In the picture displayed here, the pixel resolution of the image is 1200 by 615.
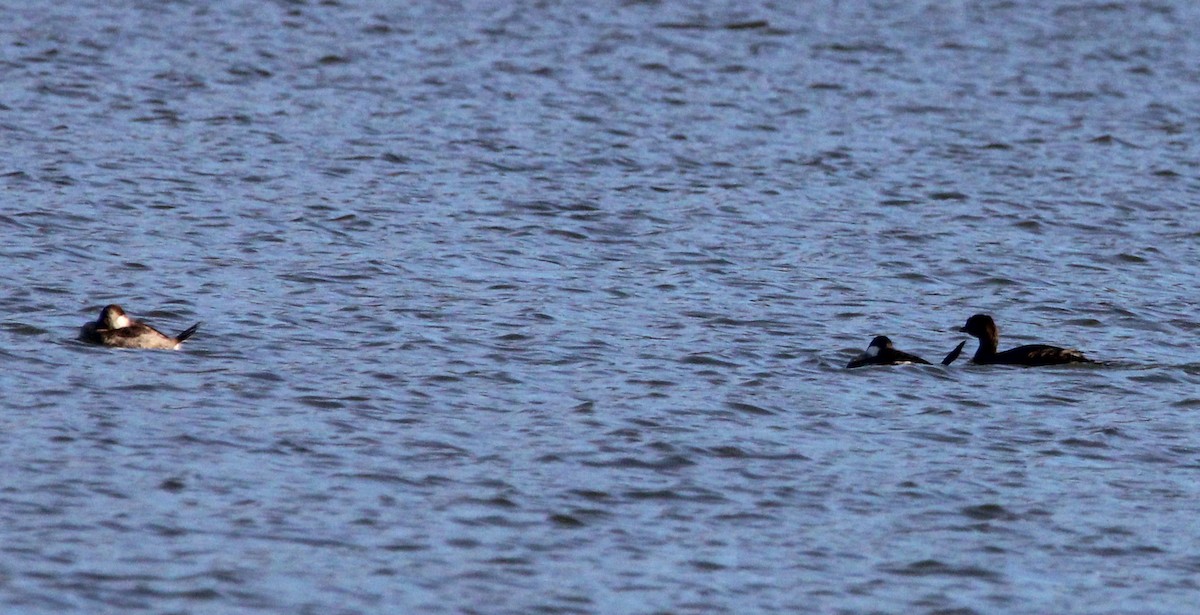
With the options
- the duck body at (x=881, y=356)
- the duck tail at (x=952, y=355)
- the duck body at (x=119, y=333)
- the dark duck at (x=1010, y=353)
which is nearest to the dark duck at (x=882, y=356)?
the duck body at (x=881, y=356)

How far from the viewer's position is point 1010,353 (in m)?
14.4

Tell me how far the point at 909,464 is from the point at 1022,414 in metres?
1.76

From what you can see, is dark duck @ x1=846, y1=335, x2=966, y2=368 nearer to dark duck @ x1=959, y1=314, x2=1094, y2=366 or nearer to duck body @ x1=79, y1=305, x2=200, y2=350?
dark duck @ x1=959, y1=314, x2=1094, y2=366

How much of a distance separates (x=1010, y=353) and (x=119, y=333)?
6.41m

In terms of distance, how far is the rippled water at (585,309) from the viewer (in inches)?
376

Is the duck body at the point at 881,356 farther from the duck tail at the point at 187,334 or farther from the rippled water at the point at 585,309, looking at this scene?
the duck tail at the point at 187,334

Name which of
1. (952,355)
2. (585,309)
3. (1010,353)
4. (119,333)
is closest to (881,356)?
(952,355)

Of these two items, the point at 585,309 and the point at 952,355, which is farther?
the point at 585,309

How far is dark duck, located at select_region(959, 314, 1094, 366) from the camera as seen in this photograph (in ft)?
46.2

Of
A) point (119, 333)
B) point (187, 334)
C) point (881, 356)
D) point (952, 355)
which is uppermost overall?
point (119, 333)

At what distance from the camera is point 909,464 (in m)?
11.4

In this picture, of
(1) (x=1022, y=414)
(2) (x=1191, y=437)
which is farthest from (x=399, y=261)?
(2) (x=1191, y=437)

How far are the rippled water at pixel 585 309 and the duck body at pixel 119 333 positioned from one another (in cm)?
17

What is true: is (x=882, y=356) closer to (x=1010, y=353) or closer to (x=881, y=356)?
(x=881, y=356)
